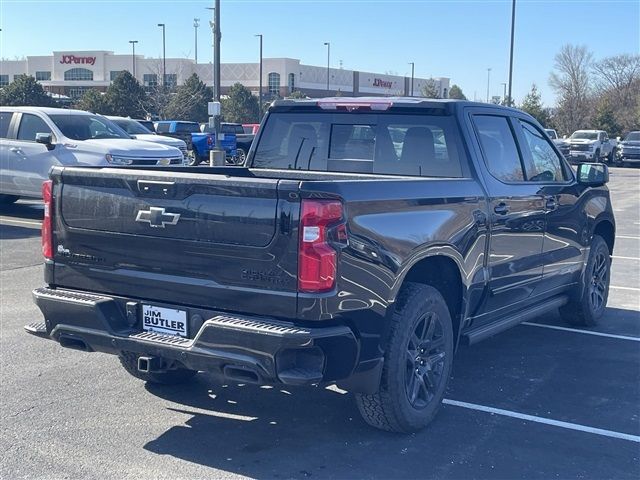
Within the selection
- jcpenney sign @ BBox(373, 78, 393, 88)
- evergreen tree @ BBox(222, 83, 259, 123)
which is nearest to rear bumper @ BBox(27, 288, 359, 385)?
evergreen tree @ BBox(222, 83, 259, 123)

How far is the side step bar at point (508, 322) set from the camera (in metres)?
5.58

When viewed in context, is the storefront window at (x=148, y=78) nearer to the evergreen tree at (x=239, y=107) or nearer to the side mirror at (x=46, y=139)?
the evergreen tree at (x=239, y=107)

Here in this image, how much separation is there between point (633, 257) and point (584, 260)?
5.43 metres

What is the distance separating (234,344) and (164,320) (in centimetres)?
56

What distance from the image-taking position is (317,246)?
4047 mm

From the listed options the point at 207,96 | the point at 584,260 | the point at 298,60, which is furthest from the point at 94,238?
the point at 298,60

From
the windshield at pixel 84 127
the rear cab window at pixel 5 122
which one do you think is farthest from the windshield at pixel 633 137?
the rear cab window at pixel 5 122

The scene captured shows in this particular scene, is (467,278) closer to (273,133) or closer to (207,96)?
(273,133)

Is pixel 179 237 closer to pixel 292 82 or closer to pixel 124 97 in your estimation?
pixel 124 97

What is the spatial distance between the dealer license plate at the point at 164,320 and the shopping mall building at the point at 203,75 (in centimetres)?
5921

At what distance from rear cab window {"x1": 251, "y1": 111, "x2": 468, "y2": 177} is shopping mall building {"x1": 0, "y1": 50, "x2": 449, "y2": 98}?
188 feet

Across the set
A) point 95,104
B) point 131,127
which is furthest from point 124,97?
point 131,127

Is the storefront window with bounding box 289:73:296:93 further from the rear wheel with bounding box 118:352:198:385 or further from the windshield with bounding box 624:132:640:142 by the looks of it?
the rear wheel with bounding box 118:352:198:385

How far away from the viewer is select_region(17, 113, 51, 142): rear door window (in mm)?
14609
